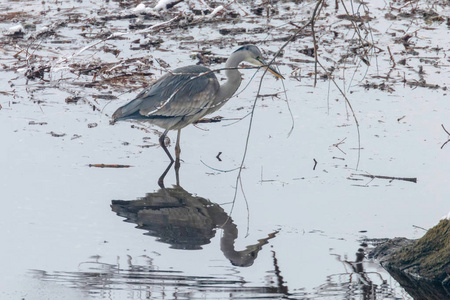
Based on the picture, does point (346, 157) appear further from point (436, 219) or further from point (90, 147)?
point (90, 147)

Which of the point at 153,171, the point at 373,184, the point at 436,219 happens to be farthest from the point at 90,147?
the point at 436,219

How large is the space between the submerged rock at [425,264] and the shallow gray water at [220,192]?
120 mm

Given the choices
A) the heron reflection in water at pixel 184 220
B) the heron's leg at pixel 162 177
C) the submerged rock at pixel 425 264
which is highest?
the submerged rock at pixel 425 264

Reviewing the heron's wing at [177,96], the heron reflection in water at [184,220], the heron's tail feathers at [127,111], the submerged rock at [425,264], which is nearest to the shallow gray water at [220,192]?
the heron reflection in water at [184,220]

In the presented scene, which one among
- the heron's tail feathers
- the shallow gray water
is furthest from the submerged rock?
the heron's tail feathers

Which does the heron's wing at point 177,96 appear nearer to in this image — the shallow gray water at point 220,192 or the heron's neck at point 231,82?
the heron's neck at point 231,82

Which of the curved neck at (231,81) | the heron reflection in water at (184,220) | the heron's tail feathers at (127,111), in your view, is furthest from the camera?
the curved neck at (231,81)

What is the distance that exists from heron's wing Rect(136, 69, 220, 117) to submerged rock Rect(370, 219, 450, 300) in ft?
10.3

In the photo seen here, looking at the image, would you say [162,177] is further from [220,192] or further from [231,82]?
[231,82]

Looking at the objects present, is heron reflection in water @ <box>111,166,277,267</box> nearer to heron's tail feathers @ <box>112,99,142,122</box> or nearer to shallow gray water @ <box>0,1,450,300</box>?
shallow gray water @ <box>0,1,450,300</box>

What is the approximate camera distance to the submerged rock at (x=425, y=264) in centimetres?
539

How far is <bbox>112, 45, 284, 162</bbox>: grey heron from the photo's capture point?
26.5 ft

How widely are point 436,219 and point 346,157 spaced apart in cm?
148

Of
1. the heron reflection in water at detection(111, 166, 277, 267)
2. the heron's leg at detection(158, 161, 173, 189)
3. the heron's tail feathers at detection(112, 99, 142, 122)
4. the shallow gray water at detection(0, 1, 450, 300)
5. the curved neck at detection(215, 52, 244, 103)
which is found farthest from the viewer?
the curved neck at detection(215, 52, 244, 103)
